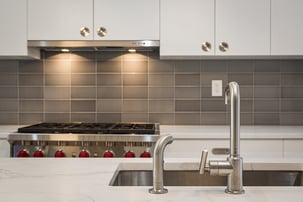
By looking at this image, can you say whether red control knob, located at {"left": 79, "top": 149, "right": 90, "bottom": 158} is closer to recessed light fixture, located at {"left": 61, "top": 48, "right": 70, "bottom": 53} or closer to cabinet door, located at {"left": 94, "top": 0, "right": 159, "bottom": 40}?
cabinet door, located at {"left": 94, "top": 0, "right": 159, "bottom": 40}

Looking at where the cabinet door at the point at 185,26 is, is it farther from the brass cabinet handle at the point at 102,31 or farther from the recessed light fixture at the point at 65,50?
the recessed light fixture at the point at 65,50

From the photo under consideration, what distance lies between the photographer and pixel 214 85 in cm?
313

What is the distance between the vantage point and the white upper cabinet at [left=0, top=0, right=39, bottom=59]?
2766 millimetres

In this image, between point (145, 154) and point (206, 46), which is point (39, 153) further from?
point (206, 46)

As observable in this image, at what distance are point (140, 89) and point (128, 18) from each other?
2.14 ft

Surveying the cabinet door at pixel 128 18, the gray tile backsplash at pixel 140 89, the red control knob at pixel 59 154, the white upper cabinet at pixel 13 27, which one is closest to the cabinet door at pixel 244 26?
the gray tile backsplash at pixel 140 89

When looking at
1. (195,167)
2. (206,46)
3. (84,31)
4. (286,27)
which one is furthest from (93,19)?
(195,167)

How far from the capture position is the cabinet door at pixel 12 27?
9.07 feet

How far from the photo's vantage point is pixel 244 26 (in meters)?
2.74

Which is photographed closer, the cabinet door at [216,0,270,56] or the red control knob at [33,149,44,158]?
the red control knob at [33,149,44,158]

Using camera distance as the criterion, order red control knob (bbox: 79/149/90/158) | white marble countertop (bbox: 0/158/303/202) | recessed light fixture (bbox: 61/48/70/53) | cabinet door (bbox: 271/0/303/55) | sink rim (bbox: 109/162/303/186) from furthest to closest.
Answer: recessed light fixture (bbox: 61/48/70/53) < cabinet door (bbox: 271/0/303/55) < red control knob (bbox: 79/149/90/158) < sink rim (bbox: 109/162/303/186) < white marble countertop (bbox: 0/158/303/202)

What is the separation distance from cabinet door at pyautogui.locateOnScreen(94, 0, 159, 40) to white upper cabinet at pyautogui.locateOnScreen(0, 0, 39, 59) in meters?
0.55

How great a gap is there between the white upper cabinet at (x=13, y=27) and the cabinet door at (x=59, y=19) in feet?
0.18

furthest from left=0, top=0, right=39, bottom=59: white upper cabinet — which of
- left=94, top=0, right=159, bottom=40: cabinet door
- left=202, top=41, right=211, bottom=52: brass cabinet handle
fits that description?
left=202, top=41, right=211, bottom=52: brass cabinet handle
